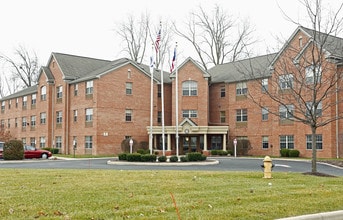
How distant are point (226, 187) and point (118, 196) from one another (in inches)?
136

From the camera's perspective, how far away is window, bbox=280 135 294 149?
40809 mm

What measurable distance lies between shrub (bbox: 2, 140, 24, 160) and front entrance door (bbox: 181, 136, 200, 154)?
1797 centimetres

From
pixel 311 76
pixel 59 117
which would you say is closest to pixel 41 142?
pixel 59 117

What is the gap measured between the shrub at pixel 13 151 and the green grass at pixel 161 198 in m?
22.9

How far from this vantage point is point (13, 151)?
118ft

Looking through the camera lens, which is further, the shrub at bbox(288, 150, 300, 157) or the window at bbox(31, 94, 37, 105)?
the window at bbox(31, 94, 37, 105)

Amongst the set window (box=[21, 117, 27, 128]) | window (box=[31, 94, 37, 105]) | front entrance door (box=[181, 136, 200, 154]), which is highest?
window (box=[31, 94, 37, 105])

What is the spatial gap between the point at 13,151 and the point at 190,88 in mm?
19551

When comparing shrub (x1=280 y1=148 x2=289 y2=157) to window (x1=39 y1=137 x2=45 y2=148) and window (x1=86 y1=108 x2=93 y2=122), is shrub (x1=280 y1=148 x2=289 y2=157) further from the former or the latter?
window (x1=39 y1=137 x2=45 y2=148)

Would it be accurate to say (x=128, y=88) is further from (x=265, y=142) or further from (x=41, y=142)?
(x=265, y=142)

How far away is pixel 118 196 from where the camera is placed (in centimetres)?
1044

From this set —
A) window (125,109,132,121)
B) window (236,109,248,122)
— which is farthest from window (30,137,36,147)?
window (236,109,248,122)

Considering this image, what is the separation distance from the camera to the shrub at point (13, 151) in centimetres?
3569

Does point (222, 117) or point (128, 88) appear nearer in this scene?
point (128, 88)
